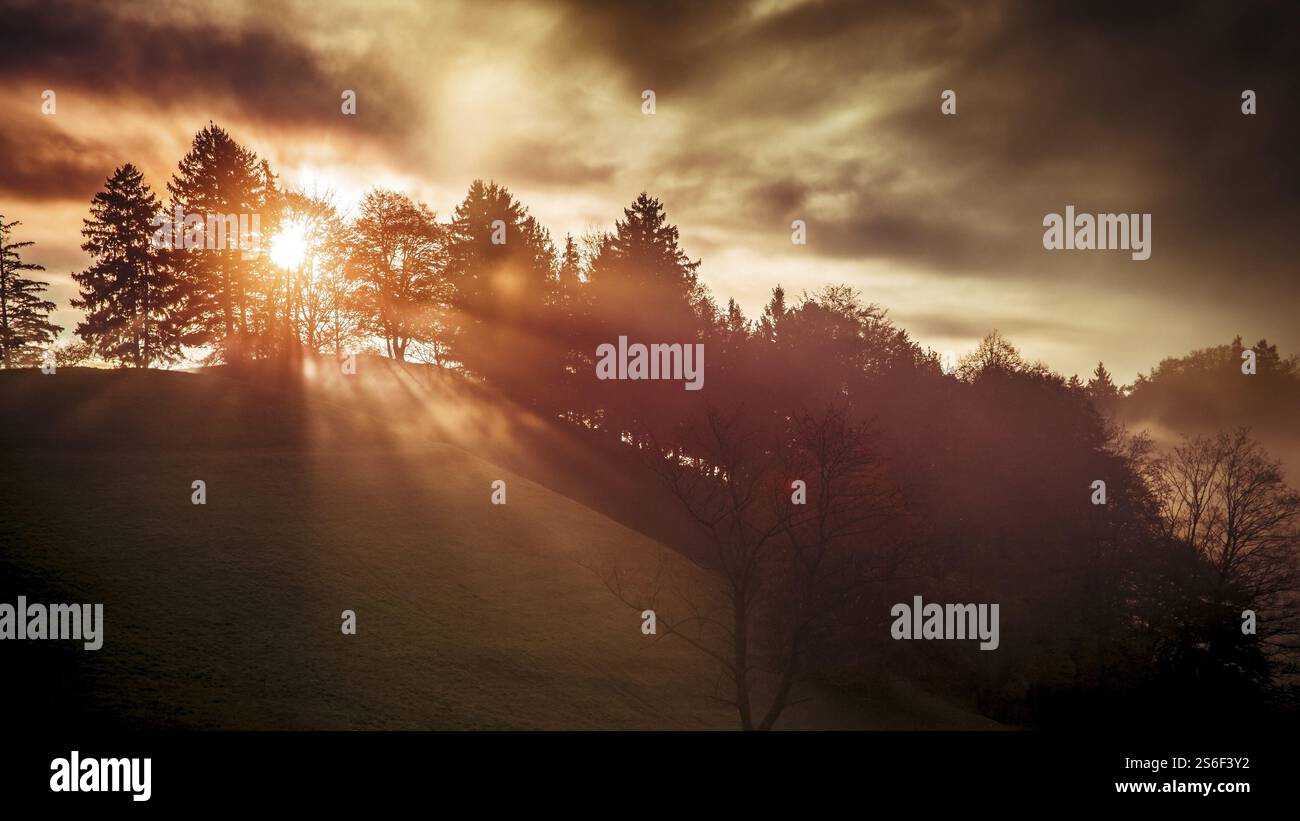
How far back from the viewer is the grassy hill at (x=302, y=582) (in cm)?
2008

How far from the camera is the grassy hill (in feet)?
65.9

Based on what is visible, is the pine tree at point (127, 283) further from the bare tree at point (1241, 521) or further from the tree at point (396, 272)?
the bare tree at point (1241, 521)

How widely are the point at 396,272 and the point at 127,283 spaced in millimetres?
29380

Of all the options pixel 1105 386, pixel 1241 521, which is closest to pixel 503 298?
pixel 1241 521

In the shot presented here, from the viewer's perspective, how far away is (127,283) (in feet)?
246

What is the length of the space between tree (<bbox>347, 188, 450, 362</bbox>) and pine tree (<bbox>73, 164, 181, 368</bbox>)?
68.3 ft

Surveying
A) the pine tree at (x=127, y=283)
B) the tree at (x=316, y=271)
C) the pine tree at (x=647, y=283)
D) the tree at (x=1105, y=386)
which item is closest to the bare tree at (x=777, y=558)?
the pine tree at (x=647, y=283)

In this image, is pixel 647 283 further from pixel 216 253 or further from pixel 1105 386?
pixel 1105 386

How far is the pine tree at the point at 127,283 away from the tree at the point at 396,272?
20809 mm

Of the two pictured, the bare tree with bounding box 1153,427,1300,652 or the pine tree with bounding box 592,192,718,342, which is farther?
the pine tree with bounding box 592,192,718,342

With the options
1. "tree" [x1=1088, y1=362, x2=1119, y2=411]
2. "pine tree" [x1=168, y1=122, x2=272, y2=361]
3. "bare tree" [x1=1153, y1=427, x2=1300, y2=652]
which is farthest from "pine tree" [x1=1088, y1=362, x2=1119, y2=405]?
"pine tree" [x1=168, y1=122, x2=272, y2=361]

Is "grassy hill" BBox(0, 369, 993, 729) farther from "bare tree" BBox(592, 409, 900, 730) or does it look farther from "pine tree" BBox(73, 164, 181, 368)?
"pine tree" BBox(73, 164, 181, 368)

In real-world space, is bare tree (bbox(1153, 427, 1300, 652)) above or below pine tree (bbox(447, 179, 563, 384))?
below
